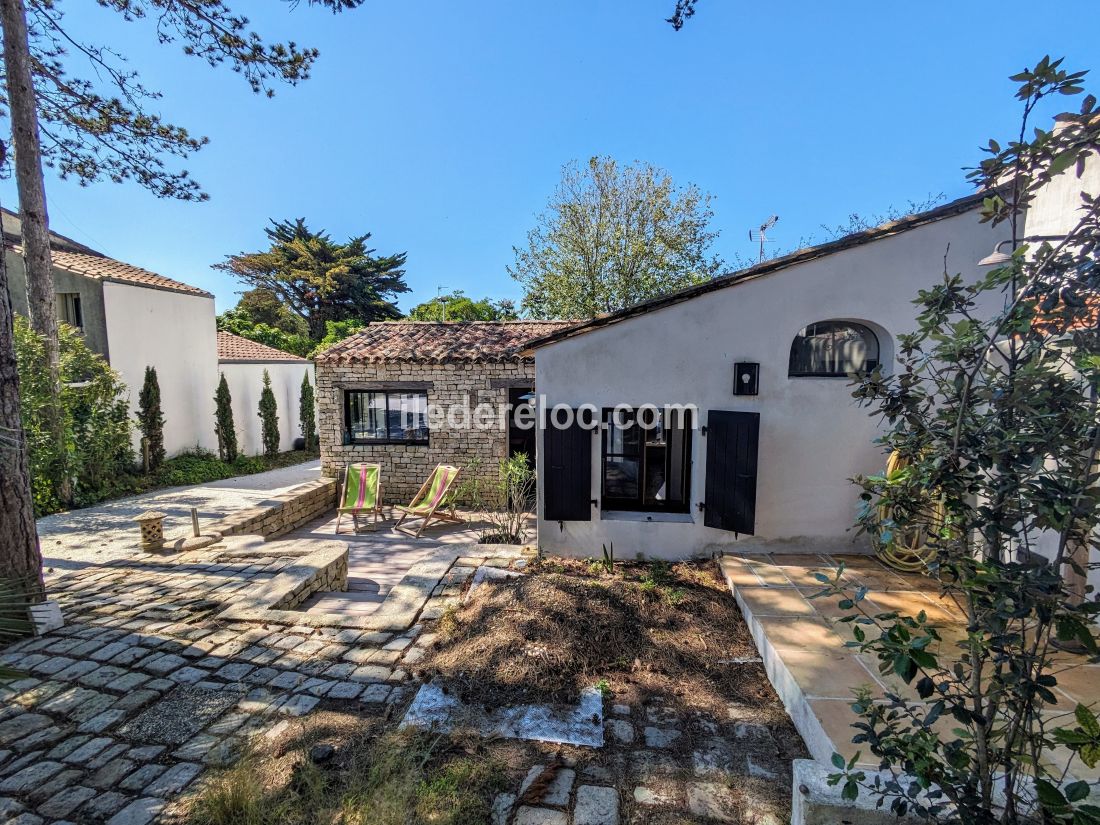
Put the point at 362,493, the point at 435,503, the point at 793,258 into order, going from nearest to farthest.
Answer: the point at 793,258
the point at 435,503
the point at 362,493

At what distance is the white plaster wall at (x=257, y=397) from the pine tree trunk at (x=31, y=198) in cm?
730

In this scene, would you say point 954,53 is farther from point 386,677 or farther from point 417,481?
point 417,481

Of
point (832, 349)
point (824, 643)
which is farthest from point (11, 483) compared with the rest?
point (832, 349)

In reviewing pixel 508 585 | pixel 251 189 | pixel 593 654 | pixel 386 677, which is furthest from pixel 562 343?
pixel 251 189

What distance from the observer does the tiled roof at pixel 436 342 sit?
10.9 metres

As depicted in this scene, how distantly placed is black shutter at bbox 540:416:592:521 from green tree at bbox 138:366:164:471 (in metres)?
13.3

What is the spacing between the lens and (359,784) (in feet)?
8.29

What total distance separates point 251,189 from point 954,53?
23372mm

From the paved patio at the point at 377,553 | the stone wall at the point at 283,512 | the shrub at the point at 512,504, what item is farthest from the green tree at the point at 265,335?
the shrub at the point at 512,504

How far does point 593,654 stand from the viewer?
3830 mm

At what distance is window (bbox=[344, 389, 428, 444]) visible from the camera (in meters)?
11.5

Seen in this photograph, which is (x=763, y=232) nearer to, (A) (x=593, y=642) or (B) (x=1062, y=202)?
(B) (x=1062, y=202)

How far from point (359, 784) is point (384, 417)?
9.93 m

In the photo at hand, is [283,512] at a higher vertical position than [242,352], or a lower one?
lower
